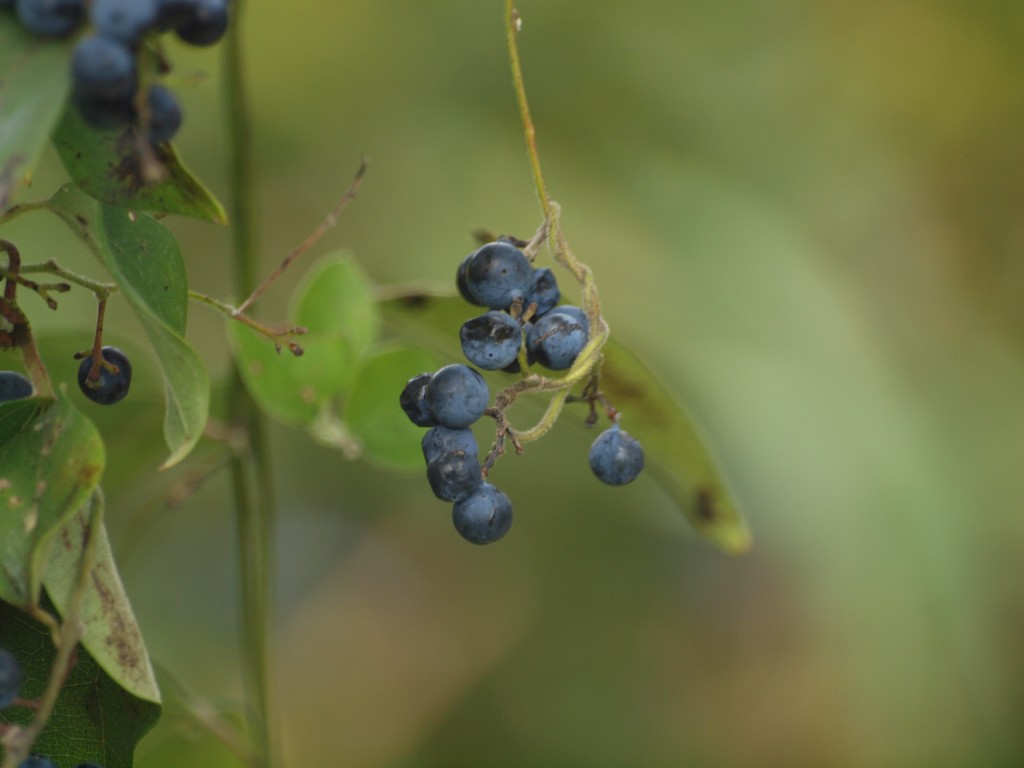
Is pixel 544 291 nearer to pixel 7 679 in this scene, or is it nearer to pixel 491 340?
pixel 491 340

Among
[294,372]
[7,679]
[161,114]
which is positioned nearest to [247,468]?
[294,372]

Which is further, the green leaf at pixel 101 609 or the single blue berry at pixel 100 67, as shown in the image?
the green leaf at pixel 101 609

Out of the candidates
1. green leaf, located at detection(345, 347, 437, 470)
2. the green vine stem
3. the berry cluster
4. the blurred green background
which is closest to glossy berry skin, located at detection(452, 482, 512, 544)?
the berry cluster

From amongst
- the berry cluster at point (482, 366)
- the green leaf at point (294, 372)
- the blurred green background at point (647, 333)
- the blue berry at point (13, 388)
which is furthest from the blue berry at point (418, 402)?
the blurred green background at point (647, 333)

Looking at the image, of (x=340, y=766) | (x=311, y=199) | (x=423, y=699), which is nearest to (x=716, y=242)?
(x=311, y=199)

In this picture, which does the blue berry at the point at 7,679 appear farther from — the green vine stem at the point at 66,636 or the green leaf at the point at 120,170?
the green leaf at the point at 120,170

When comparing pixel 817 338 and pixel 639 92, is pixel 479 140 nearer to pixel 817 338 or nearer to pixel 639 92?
pixel 639 92
